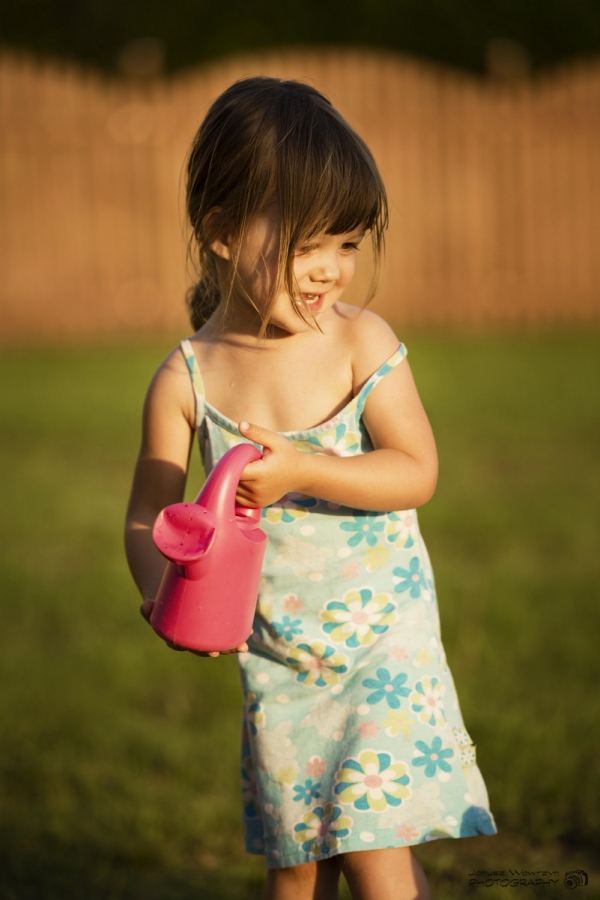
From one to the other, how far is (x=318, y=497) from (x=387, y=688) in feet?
1.22

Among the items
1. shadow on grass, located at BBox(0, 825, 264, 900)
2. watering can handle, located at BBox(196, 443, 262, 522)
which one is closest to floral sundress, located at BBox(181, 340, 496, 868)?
watering can handle, located at BBox(196, 443, 262, 522)

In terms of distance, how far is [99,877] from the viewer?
2.79 metres

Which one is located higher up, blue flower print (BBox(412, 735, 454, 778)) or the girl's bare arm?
the girl's bare arm

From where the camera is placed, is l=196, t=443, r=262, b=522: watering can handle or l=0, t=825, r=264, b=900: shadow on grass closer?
l=196, t=443, r=262, b=522: watering can handle

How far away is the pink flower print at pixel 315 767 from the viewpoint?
1980 mm

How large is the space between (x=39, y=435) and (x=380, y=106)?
194 inches

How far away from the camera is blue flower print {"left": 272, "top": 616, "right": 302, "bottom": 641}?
1.99 meters

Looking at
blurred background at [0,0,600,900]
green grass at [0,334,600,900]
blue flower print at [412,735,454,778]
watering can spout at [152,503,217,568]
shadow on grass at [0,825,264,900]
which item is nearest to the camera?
watering can spout at [152,503,217,568]

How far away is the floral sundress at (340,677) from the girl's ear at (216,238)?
0.68ft

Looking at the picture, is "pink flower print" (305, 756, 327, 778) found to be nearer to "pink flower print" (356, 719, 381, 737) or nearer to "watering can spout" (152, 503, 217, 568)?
"pink flower print" (356, 719, 381, 737)

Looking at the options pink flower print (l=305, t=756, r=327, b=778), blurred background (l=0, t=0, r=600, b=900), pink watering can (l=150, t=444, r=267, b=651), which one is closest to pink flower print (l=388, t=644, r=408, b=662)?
pink flower print (l=305, t=756, r=327, b=778)

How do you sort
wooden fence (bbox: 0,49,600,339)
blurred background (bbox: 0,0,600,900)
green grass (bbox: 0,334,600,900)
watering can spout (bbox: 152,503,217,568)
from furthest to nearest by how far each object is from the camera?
wooden fence (bbox: 0,49,600,339)
blurred background (bbox: 0,0,600,900)
green grass (bbox: 0,334,600,900)
watering can spout (bbox: 152,503,217,568)

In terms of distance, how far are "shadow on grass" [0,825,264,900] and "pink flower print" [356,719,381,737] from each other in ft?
3.33

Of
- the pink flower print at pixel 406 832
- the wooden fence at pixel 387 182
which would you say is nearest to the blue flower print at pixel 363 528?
the pink flower print at pixel 406 832
